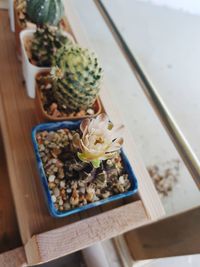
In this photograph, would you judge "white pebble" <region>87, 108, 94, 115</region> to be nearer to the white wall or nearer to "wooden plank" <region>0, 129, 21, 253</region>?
"wooden plank" <region>0, 129, 21, 253</region>

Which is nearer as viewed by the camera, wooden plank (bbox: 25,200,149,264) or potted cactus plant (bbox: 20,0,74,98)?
wooden plank (bbox: 25,200,149,264)

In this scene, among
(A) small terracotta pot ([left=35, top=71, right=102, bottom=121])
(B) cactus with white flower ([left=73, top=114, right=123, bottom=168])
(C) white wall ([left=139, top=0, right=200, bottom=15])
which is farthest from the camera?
(C) white wall ([left=139, top=0, right=200, bottom=15])

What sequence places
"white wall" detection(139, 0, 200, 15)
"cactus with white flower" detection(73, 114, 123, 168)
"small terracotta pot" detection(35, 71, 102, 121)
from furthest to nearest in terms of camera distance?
"white wall" detection(139, 0, 200, 15) < "small terracotta pot" detection(35, 71, 102, 121) < "cactus with white flower" detection(73, 114, 123, 168)

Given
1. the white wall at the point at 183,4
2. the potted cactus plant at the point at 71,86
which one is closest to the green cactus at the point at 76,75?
the potted cactus plant at the point at 71,86

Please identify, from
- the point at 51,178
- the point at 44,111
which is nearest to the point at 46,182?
the point at 51,178

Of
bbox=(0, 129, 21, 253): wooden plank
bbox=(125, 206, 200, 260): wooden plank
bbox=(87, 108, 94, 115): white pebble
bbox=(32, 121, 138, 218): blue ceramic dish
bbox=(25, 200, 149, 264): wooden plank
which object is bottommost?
bbox=(125, 206, 200, 260): wooden plank

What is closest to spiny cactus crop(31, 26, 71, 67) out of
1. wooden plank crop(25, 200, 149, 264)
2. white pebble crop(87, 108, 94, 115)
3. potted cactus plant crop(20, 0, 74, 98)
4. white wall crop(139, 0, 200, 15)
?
potted cactus plant crop(20, 0, 74, 98)

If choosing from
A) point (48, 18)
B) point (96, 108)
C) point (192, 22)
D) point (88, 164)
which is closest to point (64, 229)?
point (88, 164)

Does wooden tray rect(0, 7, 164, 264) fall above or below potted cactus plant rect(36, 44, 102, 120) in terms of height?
below
